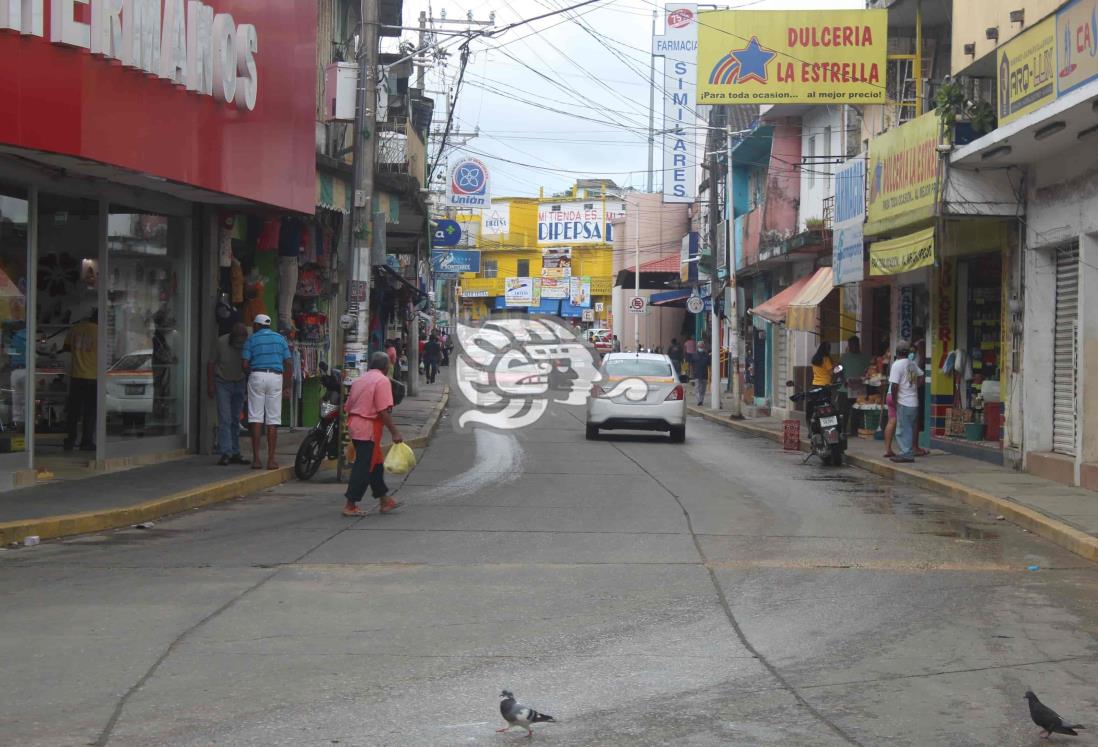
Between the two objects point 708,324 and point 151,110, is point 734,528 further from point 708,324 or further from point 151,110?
point 708,324

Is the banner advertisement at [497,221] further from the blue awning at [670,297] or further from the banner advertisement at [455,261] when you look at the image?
the banner advertisement at [455,261]

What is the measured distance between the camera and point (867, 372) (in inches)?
974

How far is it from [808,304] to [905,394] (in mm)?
6767

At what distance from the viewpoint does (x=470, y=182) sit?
132 feet

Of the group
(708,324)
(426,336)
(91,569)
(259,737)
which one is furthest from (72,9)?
(426,336)

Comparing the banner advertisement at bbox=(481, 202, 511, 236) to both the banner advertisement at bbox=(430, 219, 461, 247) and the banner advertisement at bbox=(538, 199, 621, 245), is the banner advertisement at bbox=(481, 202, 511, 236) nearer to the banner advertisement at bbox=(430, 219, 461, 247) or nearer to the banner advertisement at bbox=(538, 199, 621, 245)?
the banner advertisement at bbox=(538, 199, 621, 245)

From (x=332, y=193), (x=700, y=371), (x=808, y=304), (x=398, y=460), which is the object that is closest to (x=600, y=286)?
(x=700, y=371)

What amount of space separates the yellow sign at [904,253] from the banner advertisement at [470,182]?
20.6 metres

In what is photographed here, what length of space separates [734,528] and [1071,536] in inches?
125

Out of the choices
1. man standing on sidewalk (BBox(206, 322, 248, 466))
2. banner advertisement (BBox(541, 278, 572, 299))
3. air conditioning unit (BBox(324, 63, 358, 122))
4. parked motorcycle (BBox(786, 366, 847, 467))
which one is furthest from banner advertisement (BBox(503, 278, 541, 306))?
man standing on sidewalk (BBox(206, 322, 248, 466))

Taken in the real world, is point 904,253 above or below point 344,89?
below

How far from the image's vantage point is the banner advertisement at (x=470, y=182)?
40094 millimetres

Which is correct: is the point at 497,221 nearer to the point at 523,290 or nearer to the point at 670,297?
the point at 523,290

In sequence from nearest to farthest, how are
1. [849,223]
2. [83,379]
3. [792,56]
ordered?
1. [83,379]
2. [849,223]
3. [792,56]
